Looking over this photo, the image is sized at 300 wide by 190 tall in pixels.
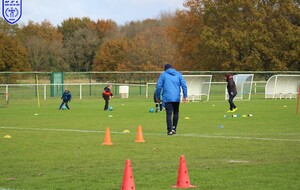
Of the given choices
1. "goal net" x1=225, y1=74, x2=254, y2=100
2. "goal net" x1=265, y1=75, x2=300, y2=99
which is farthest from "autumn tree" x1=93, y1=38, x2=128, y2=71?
"goal net" x1=265, y1=75, x2=300, y2=99

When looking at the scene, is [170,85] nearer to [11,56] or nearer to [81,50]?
[11,56]

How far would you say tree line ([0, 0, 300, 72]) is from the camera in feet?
224

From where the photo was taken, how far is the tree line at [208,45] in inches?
2687

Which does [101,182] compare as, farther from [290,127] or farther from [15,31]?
[15,31]

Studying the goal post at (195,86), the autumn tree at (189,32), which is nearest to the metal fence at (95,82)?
the goal post at (195,86)

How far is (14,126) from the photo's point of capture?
2453 centimetres

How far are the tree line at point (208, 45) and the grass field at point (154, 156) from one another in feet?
147

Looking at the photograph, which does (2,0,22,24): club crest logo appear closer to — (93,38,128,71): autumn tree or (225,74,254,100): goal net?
(225,74,254,100): goal net

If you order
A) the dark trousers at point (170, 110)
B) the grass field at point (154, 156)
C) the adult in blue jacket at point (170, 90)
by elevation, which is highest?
the adult in blue jacket at point (170, 90)

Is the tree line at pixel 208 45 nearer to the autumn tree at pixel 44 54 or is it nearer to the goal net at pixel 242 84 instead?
the autumn tree at pixel 44 54

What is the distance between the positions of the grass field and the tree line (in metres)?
44.8

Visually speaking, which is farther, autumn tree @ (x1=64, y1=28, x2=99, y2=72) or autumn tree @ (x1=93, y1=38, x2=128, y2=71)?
autumn tree @ (x1=64, y1=28, x2=99, y2=72)

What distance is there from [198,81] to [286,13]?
26.1 meters

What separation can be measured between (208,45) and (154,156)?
182ft
